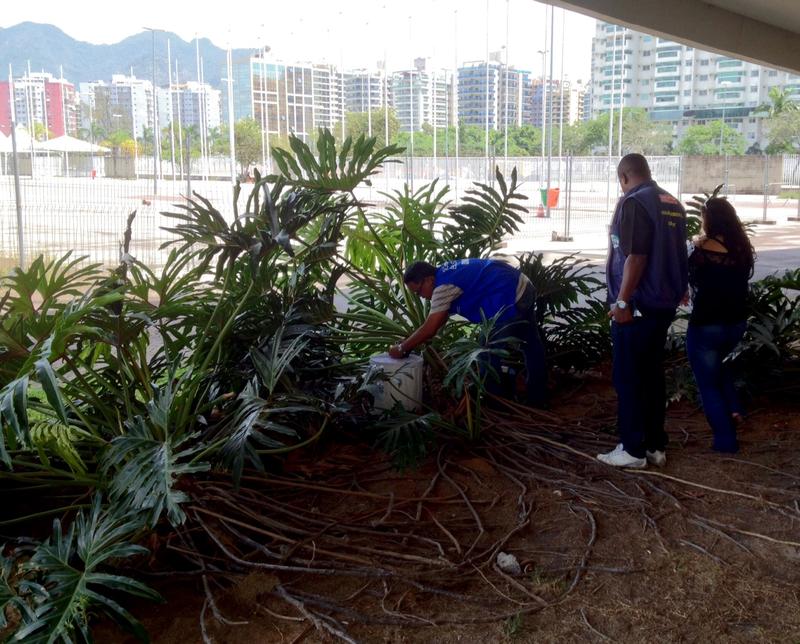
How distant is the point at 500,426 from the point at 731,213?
1788 mm

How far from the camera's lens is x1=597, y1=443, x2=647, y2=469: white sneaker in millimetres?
4430

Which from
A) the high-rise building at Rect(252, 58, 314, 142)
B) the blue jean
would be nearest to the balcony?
the high-rise building at Rect(252, 58, 314, 142)

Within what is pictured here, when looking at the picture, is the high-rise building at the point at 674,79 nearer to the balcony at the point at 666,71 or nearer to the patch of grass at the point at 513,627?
the balcony at the point at 666,71

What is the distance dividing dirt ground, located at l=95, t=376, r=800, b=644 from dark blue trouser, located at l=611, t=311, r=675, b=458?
21 cm

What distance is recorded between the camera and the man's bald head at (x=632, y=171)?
4.36m

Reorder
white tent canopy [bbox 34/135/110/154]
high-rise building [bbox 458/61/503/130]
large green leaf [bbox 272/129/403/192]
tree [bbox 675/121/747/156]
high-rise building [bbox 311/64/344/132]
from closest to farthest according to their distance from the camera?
large green leaf [bbox 272/129/403/192], white tent canopy [bbox 34/135/110/154], high-rise building [bbox 311/64/344/132], high-rise building [bbox 458/61/503/130], tree [bbox 675/121/747/156]

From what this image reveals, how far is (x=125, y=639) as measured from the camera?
3.01 metres

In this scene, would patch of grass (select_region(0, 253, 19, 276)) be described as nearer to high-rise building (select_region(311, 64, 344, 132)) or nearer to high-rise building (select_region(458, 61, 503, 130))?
high-rise building (select_region(311, 64, 344, 132))

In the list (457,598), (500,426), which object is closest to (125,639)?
(457,598)

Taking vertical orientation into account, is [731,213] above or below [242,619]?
above

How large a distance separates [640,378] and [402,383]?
4.51 feet

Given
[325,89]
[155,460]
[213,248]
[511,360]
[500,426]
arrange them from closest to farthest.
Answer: [155,460], [213,248], [500,426], [511,360], [325,89]

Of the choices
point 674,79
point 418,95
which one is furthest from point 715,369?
point 674,79

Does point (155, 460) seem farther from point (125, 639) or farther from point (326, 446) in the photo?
point (326, 446)
